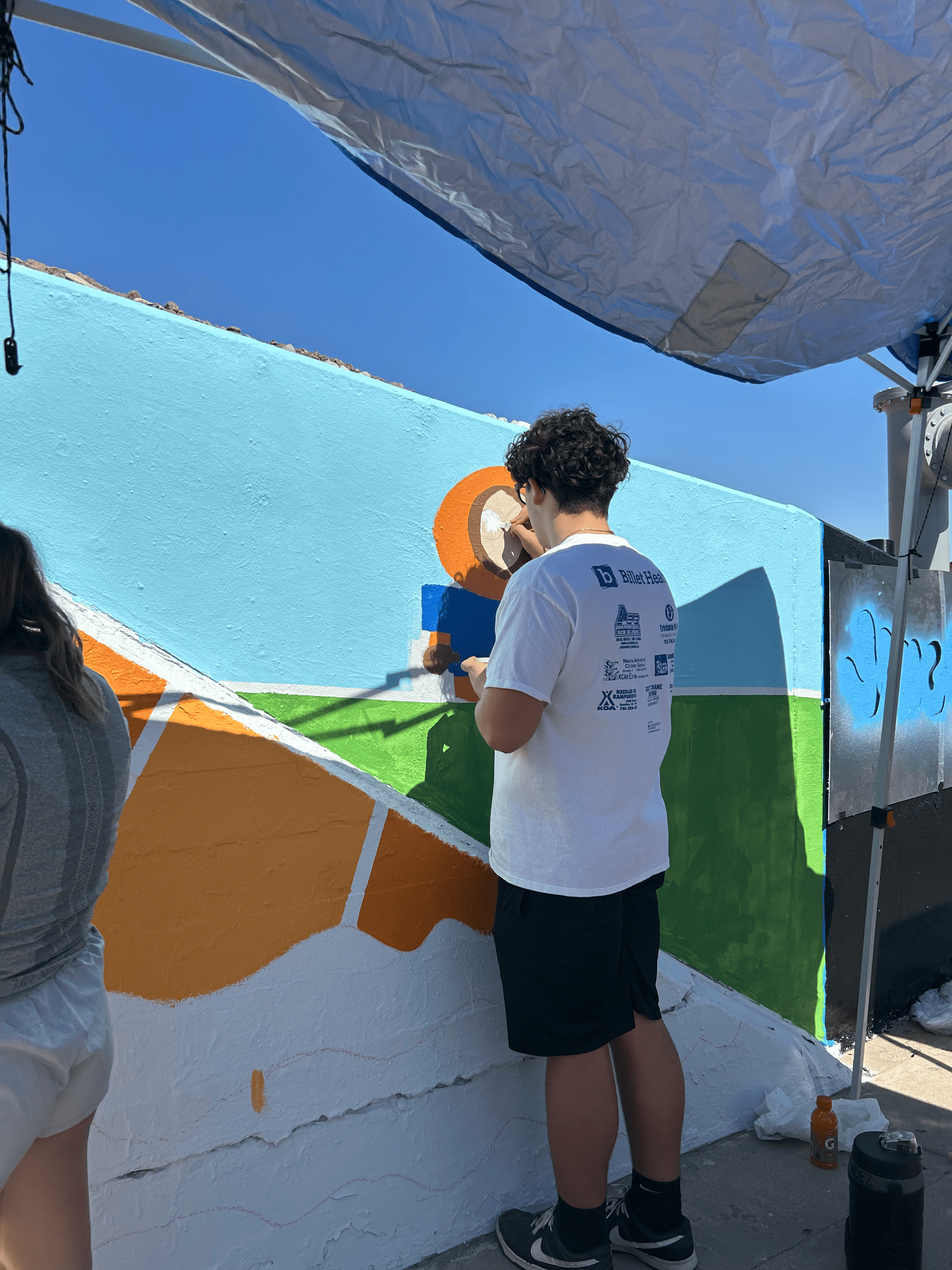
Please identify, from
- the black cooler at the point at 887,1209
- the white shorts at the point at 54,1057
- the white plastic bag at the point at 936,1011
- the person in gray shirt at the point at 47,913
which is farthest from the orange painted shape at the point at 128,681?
the white plastic bag at the point at 936,1011

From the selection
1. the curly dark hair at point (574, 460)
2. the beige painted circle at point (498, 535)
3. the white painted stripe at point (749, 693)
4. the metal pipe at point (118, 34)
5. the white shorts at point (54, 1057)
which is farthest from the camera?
the white painted stripe at point (749, 693)

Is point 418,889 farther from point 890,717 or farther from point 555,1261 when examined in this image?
point 890,717

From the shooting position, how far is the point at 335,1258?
5.95ft

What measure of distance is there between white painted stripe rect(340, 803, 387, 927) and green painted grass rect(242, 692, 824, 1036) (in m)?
0.10

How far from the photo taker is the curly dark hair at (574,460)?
1877 mm

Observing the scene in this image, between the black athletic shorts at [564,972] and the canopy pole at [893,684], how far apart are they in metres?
1.14

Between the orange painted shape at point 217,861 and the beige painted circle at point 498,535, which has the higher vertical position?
the beige painted circle at point 498,535

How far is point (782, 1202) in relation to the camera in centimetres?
220

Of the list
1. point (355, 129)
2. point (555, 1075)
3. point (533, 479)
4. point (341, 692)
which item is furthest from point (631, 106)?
point (555, 1075)

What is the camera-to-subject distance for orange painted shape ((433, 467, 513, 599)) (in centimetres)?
221

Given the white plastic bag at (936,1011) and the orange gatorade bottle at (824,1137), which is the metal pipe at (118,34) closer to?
the orange gatorade bottle at (824,1137)

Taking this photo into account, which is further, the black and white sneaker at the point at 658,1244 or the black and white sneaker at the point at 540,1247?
the black and white sneaker at the point at 658,1244

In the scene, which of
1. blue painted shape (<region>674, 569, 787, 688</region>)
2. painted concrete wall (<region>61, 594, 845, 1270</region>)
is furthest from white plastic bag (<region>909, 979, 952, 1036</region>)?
painted concrete wall (<region>61, 594, 845, 1270</region>)

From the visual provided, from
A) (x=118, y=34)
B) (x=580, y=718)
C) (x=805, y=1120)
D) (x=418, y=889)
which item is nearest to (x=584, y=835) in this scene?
(x=580, y=718)
